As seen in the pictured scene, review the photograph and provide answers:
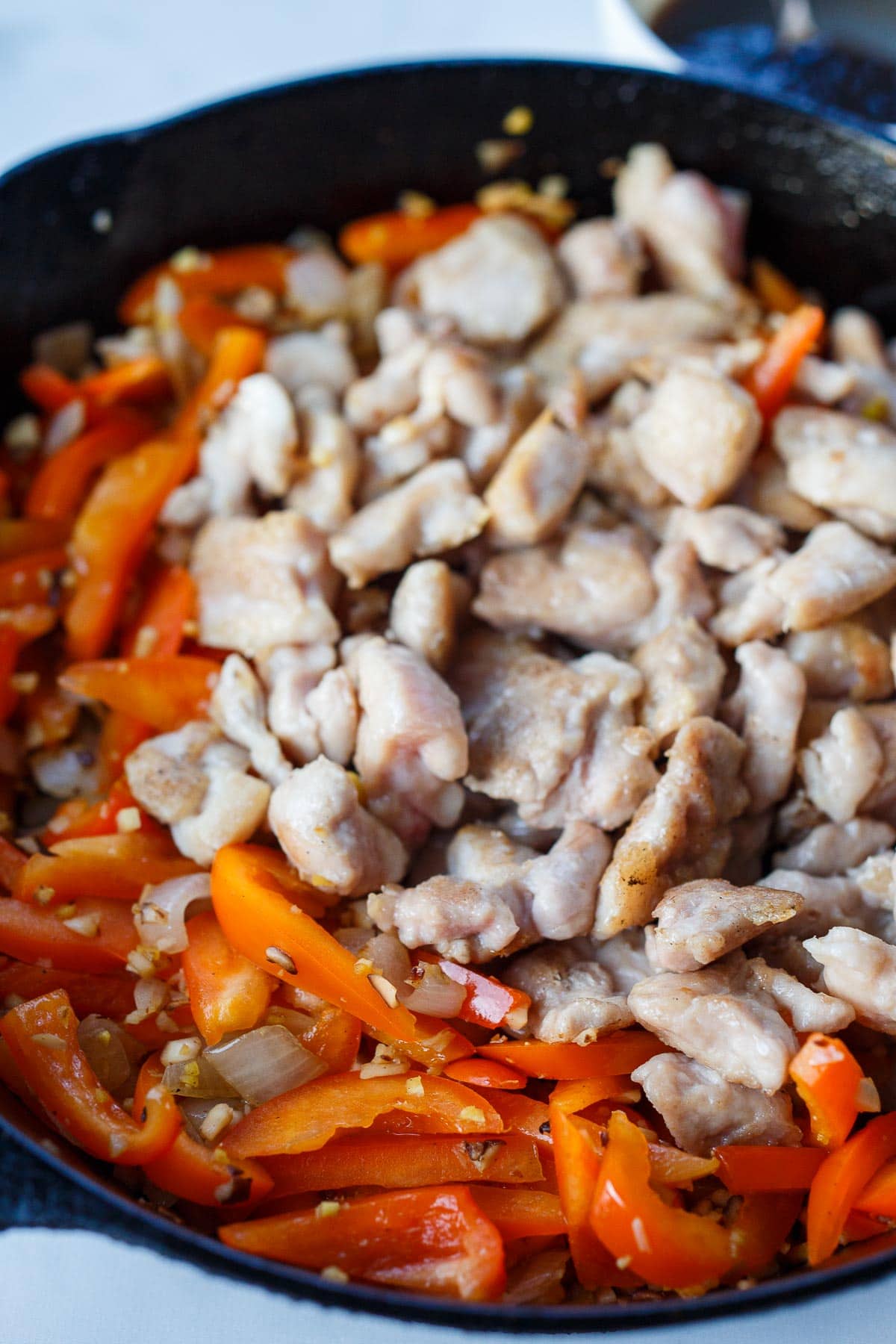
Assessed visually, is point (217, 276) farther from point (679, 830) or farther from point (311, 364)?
point (679, 830)

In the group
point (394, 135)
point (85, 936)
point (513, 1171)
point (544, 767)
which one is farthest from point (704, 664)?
point (394, 135)

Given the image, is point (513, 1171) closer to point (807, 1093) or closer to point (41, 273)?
point (807, 1093)

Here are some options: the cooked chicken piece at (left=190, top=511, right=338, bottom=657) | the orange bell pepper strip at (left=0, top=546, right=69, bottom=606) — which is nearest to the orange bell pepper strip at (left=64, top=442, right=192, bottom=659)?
the orange bell pepper strip at (left=0, top=546, right=69, bottom=606)

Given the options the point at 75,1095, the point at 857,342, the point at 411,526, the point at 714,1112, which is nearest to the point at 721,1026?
the point at 714,1112

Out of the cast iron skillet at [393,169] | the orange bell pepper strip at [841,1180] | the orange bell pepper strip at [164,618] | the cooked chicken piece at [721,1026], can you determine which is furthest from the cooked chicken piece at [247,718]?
the orange bell pepper strip at [841,1180]

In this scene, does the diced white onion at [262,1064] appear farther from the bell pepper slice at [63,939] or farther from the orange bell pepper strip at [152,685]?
the orange bell pepper strip at [152,685]
